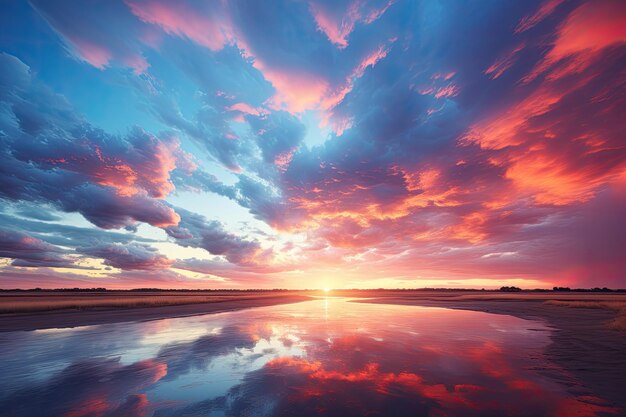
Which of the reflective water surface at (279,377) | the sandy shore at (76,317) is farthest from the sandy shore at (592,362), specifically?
the sandy shore at (76,317)

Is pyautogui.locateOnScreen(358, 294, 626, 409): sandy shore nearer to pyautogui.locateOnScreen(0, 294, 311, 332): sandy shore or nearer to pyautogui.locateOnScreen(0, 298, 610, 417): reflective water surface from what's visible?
pyautogui.locateOnScreen(0, 298, 610, 417): reflective water surface

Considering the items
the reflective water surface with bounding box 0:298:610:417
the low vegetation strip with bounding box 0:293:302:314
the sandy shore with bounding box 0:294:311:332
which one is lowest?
the reflective water surface with bounding box 0:298:610:417

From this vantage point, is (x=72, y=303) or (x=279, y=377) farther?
(x=72, y=303)

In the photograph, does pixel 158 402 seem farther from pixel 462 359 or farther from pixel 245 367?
pixel 462 359

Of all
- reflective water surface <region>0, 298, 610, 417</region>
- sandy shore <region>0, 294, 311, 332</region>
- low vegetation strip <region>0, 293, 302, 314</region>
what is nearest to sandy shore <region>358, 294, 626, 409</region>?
reflective water surface <region>0, 298, 610, 417</region>

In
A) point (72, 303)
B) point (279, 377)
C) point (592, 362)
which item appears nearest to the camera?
point (279, 377)

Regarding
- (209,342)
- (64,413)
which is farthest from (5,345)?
(64,413)

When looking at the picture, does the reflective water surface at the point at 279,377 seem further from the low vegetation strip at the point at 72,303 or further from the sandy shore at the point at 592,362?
the low vegetation strip at the point at 72,303

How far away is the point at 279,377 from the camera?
10273 millimetres

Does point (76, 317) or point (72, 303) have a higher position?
point (72, 303)

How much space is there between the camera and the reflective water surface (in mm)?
7633

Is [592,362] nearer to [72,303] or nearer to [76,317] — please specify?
[76,317]

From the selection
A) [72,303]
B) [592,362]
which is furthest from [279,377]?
[72,303]

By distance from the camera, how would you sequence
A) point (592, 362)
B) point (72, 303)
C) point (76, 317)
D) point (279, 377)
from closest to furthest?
point (279, 377), point (592, 362), point (76, 317), point (72, 303)
